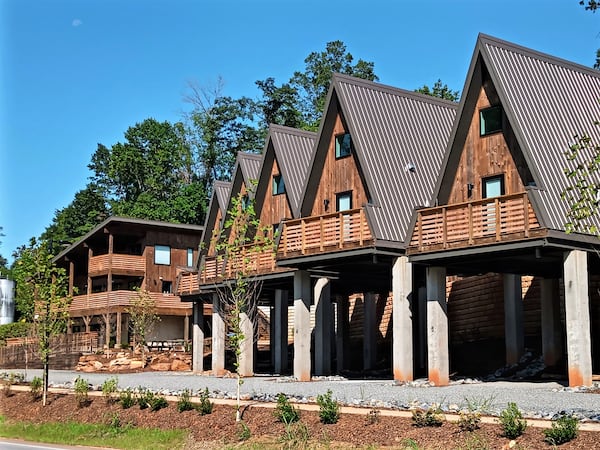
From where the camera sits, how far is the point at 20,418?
26.0 meters

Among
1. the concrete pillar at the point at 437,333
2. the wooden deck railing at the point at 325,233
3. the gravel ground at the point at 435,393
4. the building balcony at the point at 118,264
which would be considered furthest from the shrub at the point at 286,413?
the building balcony at the point at 118,264

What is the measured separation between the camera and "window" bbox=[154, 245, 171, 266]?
5797cm

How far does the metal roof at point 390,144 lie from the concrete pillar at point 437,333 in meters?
2.04

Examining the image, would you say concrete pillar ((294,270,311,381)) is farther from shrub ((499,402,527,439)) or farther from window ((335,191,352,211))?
shrub ((499,402,527,439))

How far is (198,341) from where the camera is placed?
42.4m

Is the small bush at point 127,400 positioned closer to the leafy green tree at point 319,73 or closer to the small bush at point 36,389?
the small bush at point 36,389

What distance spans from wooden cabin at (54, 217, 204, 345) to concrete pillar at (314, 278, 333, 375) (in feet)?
66.8

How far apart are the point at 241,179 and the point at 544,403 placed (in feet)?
78.2

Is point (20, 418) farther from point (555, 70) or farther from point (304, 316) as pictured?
point (555, 70)

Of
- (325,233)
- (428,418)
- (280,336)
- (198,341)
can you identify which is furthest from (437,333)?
(198,341)

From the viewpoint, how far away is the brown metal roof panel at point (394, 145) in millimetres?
29469

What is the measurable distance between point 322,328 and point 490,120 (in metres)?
11.6

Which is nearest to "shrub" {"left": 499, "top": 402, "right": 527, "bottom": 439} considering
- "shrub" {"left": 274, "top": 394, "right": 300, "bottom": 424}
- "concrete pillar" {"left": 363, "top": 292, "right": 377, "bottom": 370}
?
"shrub" {"left": 274, "top": 394, "right": 300, "bottom": 424}

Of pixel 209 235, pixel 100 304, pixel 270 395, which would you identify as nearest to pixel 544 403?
pixel 270 395
